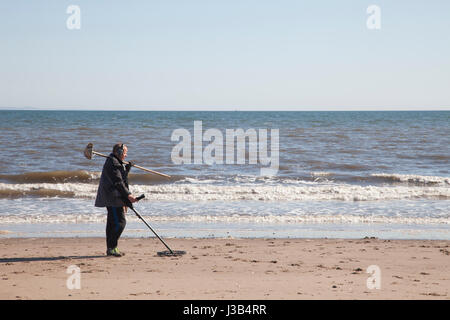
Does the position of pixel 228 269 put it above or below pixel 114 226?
below

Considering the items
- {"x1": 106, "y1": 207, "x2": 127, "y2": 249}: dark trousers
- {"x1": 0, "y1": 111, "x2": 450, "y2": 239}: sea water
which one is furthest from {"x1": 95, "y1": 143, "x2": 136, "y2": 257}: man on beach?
{"x1": 0, "y1": 111, "x2": 450, "y2": 239}: sea water

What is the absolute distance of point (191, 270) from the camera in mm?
6418

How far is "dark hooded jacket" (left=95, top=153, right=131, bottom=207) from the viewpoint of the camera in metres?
6.98

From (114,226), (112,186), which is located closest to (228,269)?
(114,226)

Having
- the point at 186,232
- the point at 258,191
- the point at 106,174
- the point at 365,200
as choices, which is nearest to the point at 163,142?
the point at 258,191

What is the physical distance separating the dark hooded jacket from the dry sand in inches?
29.8

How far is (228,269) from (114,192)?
1815 mm

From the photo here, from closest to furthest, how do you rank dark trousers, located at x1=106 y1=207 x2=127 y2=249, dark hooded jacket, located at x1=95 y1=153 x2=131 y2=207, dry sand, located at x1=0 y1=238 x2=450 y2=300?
dry sand, located at x1=0 y1=238 x2=450 y2=300 < dark hooded jacket, located at x1=95 y1=153 x2=131 y2=207 < dark trousers, located at x1=106 y1=207 x2=127 y2=249

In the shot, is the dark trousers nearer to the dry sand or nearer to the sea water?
the dry sand

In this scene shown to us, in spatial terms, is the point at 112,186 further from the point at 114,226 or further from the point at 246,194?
the point at 246,194

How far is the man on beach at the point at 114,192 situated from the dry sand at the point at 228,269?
0.38m

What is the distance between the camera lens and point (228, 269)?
6.50 metres

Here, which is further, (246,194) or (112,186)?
(246,194)

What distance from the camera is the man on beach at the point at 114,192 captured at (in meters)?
6.98
